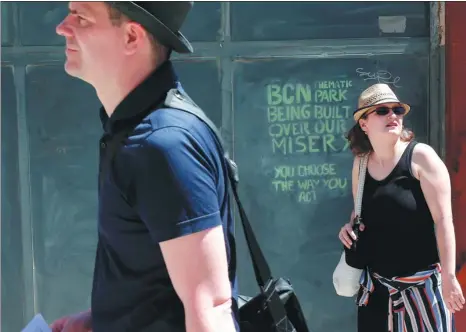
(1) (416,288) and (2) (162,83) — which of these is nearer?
(2) (162,83)

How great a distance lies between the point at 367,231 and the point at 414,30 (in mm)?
1714

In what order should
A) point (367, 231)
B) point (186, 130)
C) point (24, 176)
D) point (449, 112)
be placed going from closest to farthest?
point (186, 130), point (367, 231), point (24, 176), point (449, 112)

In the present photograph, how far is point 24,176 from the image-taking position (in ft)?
14.4

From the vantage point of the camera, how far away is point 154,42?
172cm

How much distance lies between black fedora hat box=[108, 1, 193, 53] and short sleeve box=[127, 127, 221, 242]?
0.26 m

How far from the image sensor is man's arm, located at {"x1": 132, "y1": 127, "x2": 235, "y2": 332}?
5.01 ft

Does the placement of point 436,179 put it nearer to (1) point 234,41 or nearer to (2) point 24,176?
(1) point 234,41

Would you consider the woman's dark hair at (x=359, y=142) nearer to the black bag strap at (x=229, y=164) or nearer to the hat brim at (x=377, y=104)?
the hat brim at (x=377, y=104)

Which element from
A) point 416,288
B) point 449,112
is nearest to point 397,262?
point 416,288

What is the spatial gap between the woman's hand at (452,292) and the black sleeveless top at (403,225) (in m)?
0.12

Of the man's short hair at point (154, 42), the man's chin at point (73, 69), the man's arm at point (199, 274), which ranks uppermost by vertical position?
the man's short hair at point (154, 42)
